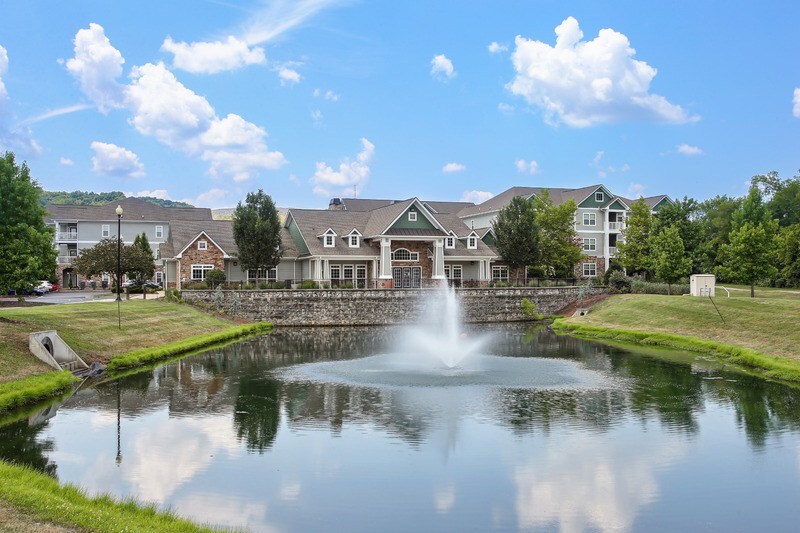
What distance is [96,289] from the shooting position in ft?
265

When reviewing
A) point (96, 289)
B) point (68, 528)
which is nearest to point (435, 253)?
point (96, 289)

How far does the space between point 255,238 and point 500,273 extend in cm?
2622

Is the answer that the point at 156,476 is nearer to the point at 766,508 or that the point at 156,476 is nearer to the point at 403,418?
the point at 403,418

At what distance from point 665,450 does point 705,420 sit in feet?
15.2

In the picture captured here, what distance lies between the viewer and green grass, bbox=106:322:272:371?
34.0 m

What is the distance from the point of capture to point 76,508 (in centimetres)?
1266

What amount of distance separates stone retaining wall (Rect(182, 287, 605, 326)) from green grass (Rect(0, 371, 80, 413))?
29094mm

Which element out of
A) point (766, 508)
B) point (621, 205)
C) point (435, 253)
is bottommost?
point (766, 508)

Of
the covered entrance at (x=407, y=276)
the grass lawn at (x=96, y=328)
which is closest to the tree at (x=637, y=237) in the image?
the covered entrance at (x=407, y=276)

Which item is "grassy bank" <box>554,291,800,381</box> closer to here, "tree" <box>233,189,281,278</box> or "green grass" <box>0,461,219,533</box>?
"tree" <box>233,189,281,278</box>

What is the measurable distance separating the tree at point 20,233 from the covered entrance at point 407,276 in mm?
38819

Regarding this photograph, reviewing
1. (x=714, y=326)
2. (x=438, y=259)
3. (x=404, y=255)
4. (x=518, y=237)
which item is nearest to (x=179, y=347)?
(x=714, y=326)

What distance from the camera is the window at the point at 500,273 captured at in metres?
75.2

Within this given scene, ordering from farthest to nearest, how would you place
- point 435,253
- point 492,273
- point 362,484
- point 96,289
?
point 96,289 → point 492,273 → point 435,253 → point 362,484
